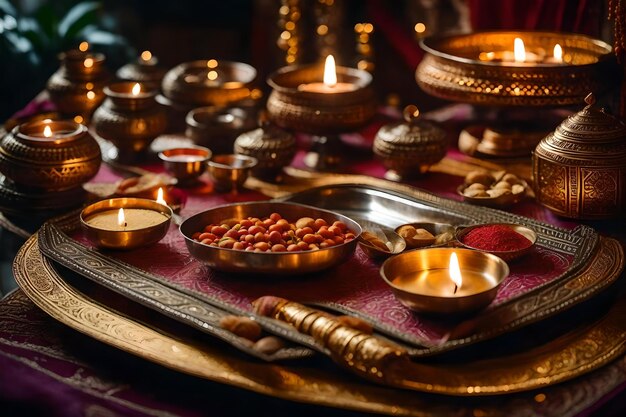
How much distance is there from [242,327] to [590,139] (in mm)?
944

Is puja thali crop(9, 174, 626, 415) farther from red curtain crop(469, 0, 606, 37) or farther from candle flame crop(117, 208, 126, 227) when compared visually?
red curtain crop(469, 0, 606, 37)

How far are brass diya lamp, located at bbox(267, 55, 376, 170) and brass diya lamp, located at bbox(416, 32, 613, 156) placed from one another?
190 mm

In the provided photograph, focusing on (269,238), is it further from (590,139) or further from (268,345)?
(590,139)

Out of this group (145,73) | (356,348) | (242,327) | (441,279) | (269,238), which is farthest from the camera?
(145,73)

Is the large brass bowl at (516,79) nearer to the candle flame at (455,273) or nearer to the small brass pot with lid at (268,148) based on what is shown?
the small brass pot with lid at (268,148)

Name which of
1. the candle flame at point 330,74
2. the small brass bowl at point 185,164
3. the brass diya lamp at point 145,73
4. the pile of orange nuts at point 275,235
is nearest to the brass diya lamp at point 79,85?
the brass diya lamp at point 145,73

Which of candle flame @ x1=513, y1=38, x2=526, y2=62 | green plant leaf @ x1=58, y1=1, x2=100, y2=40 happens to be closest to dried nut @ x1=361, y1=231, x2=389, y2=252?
candle flame @ x1=513, y1=38, x2=526, y2=62

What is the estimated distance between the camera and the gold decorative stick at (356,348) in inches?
59.6

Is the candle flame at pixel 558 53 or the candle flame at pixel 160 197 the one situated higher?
the candle flame at pixel 558 53

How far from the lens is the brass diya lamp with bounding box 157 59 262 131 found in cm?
280

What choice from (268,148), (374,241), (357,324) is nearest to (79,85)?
(268,148)

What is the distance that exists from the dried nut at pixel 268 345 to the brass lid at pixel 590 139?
2.84ft

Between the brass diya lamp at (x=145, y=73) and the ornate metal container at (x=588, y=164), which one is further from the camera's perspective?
the brass diya lamp at (x=145, y=73)

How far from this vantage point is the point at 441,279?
1.78 meters
